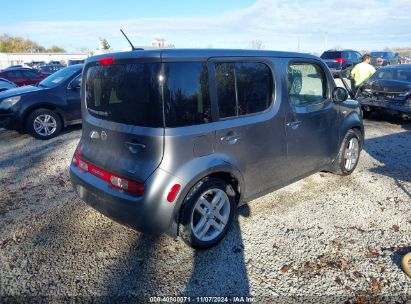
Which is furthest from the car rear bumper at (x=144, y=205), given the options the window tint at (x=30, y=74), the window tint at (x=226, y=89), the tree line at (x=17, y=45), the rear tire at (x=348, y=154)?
the tree line at (x=17, y=45)

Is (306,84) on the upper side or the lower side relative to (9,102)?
upper

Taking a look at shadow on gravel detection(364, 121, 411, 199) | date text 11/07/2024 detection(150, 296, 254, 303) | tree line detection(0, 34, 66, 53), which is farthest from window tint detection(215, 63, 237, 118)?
tree line detection(0, 34, 66, 53)

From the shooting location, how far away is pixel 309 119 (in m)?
3.90

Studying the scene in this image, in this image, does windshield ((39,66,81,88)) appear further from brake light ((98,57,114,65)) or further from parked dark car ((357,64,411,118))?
parked dark car ((357,64,411,118))

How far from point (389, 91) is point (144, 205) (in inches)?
310

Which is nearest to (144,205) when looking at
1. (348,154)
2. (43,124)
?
(348,154)

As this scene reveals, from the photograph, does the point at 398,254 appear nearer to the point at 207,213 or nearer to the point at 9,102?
the point at 207,213

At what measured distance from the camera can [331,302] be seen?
253 centimetres

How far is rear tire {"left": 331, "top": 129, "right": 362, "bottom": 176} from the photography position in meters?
4.69

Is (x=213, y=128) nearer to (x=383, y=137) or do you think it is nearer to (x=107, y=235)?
(x=107, y=235)

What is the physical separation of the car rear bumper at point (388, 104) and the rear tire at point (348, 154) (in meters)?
3.87

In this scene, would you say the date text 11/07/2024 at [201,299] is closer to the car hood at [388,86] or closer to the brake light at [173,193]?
the brake light at [173,193]

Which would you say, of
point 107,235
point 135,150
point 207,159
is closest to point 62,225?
point 107,235

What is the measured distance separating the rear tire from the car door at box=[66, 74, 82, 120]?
574 cm
